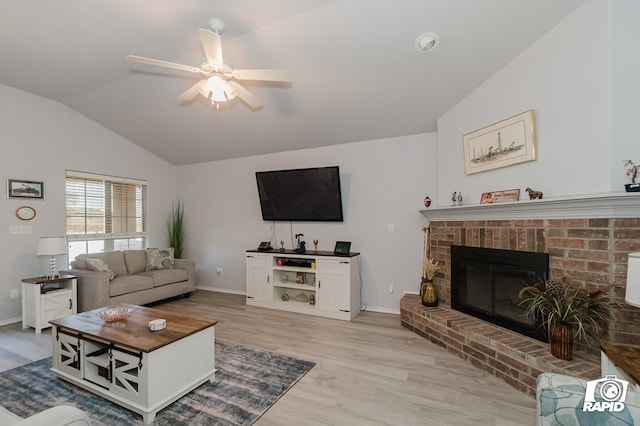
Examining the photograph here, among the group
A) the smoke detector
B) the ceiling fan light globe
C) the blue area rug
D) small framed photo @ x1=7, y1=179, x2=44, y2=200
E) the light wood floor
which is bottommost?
the light wood floor

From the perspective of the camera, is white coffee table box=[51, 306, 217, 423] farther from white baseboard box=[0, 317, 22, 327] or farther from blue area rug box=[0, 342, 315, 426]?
white baseboard box=[0, 317, 22, 327]

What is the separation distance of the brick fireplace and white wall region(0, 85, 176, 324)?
17.3 ft

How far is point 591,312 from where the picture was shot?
2.13 meters

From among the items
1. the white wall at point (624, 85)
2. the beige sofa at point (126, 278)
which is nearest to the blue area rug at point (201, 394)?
the beige sofa at point (126, 278)

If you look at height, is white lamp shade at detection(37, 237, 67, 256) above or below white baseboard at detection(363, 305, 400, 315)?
above

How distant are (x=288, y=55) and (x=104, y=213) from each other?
4.27 m

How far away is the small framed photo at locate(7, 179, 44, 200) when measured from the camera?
393cm

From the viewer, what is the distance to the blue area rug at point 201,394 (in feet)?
6.65

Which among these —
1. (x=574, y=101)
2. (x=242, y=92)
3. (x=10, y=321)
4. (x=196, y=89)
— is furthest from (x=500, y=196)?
(x=10, y=321)

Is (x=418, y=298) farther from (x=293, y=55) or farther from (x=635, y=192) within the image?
(x=293, y=55)

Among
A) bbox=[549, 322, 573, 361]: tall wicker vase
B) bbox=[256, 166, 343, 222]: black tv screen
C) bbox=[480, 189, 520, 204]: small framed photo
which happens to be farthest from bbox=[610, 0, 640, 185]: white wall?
bbox=[256, 166, 343, 222]: black tv screen

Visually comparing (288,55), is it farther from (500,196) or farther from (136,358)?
(136,358)

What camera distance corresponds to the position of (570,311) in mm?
2150

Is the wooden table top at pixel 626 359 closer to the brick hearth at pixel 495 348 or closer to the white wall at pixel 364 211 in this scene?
the brick hearth at pixel 495 348
